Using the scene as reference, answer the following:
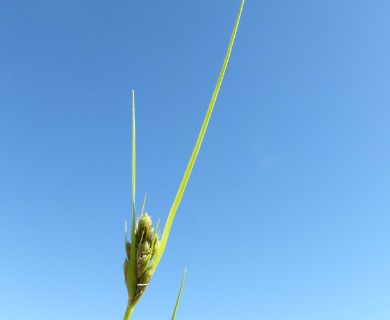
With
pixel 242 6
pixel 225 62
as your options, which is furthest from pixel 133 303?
pixel 242 6

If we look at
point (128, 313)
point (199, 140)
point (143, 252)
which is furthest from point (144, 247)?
point (199, 140)

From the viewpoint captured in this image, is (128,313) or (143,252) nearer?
(128,313)

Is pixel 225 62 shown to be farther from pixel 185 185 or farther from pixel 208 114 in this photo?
pixel 185 185

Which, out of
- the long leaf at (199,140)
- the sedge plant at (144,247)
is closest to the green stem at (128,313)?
the sedge plant at (144,247)

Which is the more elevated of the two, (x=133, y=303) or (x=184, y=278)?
(x=184, y=278)

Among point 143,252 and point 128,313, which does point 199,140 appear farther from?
point 128,313

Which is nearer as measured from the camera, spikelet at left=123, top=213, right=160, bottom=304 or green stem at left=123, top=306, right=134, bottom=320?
green stem at left=123, top=306, right=134, bottom=320

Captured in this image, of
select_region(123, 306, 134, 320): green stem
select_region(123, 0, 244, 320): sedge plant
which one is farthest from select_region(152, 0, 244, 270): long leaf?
select_region(123, 306, 134, 320): green stem

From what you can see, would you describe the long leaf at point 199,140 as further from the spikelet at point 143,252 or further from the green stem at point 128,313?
the green stem at point 128,313

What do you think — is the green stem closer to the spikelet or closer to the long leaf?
the spikelet

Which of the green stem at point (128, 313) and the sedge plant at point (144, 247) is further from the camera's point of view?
the sedge plant at point (144, 247)

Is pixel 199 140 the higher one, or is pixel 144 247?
pixel 199 140
